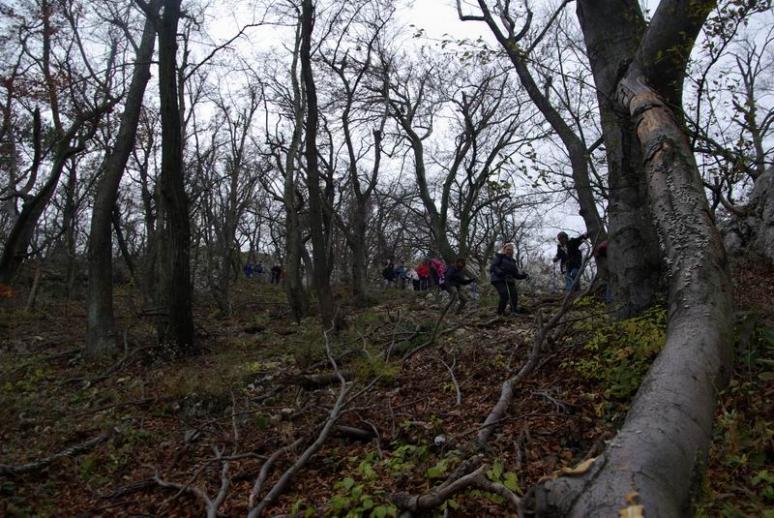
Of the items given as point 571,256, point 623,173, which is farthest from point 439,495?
point 571,256

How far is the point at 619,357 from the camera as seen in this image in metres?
4.48

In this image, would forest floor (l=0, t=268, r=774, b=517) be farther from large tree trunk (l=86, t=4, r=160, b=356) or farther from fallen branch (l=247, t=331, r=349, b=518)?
large tree trunk (l=86, t=4, r=160, b=356)

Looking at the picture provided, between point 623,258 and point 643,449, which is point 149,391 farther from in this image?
point 643,449

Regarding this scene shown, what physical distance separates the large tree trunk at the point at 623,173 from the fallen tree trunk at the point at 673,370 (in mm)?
1210

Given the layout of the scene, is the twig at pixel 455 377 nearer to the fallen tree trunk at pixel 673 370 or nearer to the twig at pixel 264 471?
the twig at pixel 264 471

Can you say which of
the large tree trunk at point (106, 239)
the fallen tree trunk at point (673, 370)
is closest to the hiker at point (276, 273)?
the large tree trunk at point (106, 239)

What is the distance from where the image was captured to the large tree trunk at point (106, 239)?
9.70 meters

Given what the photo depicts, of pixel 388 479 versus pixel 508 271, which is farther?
pixel 508 271

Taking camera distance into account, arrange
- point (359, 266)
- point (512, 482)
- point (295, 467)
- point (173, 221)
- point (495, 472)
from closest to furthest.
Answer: point (512, 482) < point (495, 472) < point (295, 467) < point (173, 221) < point (359, 266)

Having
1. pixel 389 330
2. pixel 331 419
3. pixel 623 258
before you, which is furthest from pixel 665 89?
pixel 389 330

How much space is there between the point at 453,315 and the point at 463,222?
10541 millimetres

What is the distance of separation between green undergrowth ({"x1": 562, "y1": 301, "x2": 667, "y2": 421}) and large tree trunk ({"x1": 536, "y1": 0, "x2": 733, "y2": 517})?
3.78 ft

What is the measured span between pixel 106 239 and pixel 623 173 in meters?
9.45

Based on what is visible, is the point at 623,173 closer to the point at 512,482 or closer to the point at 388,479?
the point at 512,482
